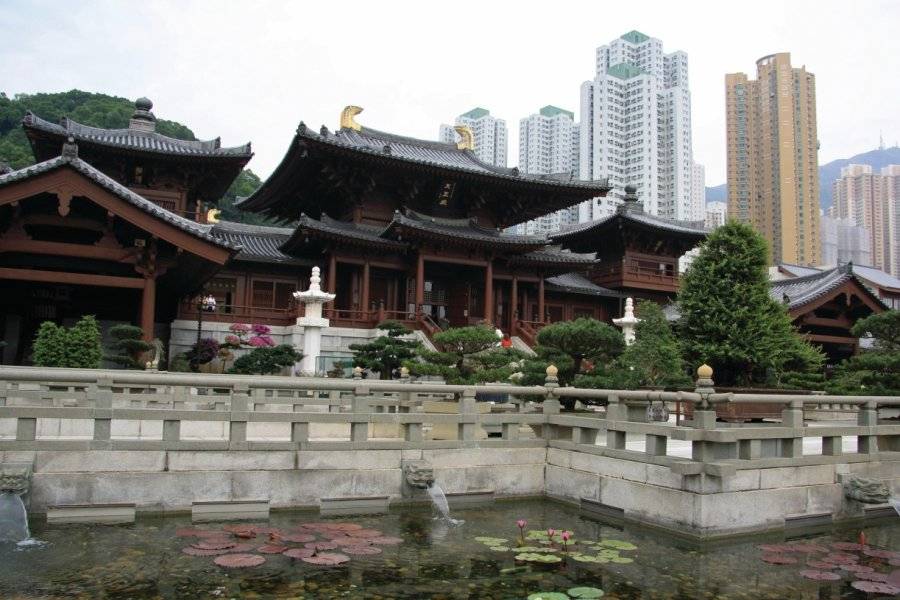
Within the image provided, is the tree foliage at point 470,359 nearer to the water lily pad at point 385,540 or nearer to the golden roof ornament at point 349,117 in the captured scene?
the water lily pad at point 385,540

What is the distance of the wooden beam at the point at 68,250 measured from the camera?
19406mm

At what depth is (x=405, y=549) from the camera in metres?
9.02

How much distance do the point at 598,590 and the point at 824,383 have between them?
2156cm

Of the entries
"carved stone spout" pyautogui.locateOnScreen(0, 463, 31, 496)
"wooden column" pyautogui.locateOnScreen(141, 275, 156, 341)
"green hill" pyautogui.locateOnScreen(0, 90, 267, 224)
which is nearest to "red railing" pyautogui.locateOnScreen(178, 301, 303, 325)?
"wooden column" pyautogui.locateOnScreen(141, 275, 156, 341)

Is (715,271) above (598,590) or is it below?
Answer: above

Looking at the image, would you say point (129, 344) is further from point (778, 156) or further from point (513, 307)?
point (778, 156)

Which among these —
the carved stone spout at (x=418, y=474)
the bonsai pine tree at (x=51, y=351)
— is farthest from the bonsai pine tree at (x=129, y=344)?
the carved stone spout at (x=418, y=474)

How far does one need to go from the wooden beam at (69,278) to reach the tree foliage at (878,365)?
886 inches

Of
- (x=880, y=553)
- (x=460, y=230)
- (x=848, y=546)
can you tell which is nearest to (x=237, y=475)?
(x=848, y=546)

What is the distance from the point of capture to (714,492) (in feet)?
32.6

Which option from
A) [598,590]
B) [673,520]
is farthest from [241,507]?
[673,520]

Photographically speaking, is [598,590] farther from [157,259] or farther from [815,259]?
[815,259]

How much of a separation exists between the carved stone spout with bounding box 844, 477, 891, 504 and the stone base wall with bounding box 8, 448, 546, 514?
5651 millimetres

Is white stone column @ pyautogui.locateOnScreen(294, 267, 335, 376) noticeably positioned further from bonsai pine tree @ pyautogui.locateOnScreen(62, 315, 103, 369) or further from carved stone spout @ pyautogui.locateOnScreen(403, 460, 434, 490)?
carved stone spout @ pyautogui.locateOnScreen(403, 460, 434, 490)
